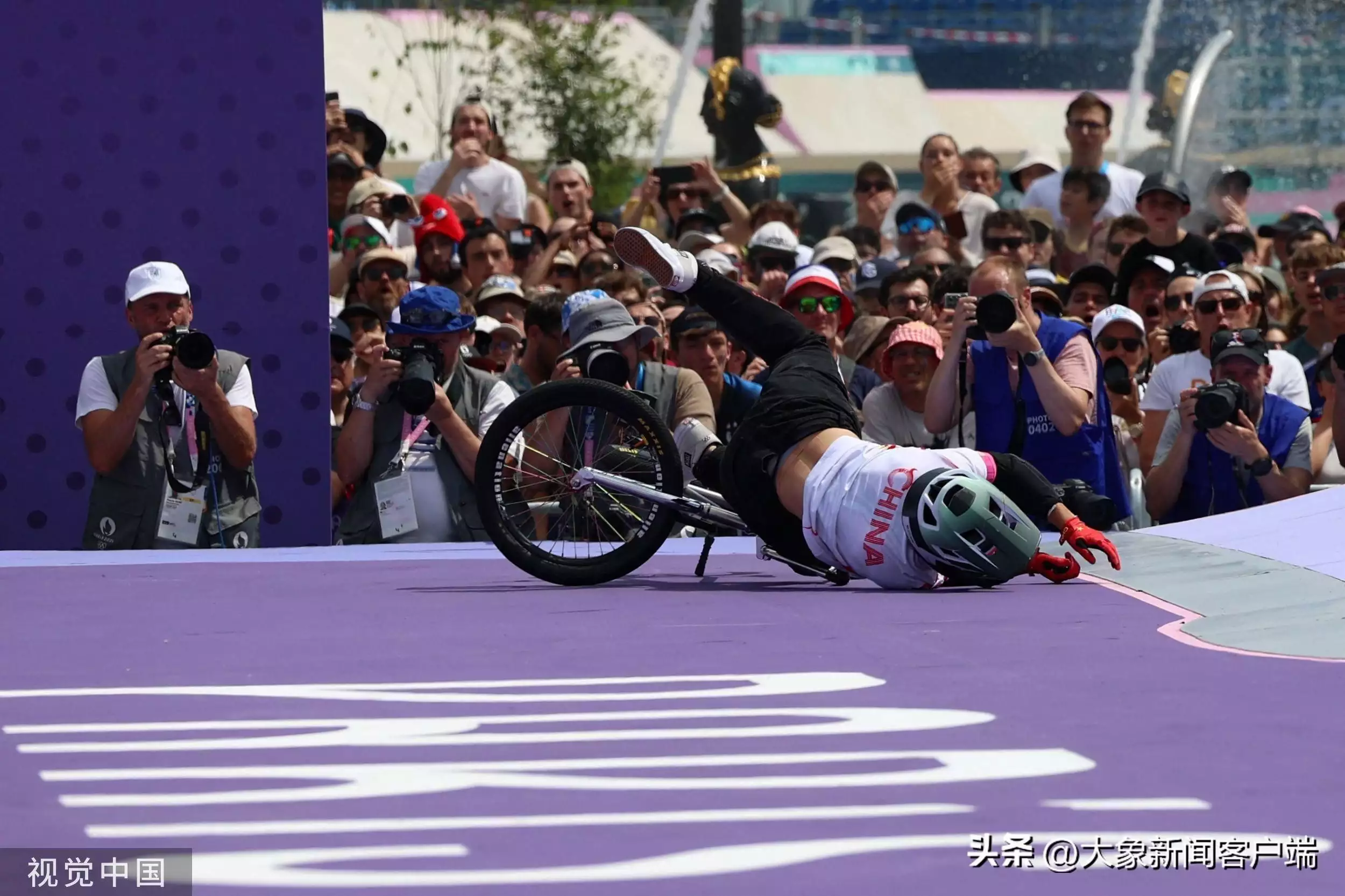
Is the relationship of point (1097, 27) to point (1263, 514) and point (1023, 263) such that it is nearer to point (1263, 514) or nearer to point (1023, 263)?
point (1023, 263)

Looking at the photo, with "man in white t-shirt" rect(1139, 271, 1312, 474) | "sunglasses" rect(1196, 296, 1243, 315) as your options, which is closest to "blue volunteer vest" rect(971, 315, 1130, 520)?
"man in white t-shirt" rect(1139, 271, 1312, 474)

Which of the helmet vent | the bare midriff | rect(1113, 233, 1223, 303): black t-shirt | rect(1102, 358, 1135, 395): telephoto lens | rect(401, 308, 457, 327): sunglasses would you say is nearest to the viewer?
the helmet vent

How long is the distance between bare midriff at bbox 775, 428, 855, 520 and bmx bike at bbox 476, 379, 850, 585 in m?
0.22

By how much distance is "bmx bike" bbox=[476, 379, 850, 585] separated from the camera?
663 centimetres

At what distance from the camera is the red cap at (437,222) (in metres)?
11.2

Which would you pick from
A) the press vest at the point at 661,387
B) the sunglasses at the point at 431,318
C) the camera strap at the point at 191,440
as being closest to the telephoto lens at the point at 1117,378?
the press vest at the point at 661,387

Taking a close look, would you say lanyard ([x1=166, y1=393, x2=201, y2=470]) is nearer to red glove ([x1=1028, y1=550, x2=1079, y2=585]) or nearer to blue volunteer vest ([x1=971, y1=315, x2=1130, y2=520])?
blue volunteer vest ([x1=971, y1=315, x2=1130, y2=520])

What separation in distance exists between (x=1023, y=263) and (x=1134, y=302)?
640mm

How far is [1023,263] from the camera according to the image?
10.7 meters

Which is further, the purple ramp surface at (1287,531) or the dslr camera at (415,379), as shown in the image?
the dslr camera at (415,379)

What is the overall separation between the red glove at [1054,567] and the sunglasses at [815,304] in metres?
2.83

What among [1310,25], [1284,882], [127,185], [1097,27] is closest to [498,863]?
[1284,882]

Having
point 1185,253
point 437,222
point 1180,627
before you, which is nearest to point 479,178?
point 437,222

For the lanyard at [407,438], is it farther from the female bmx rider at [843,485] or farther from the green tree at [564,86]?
the green tree at [564,86]
